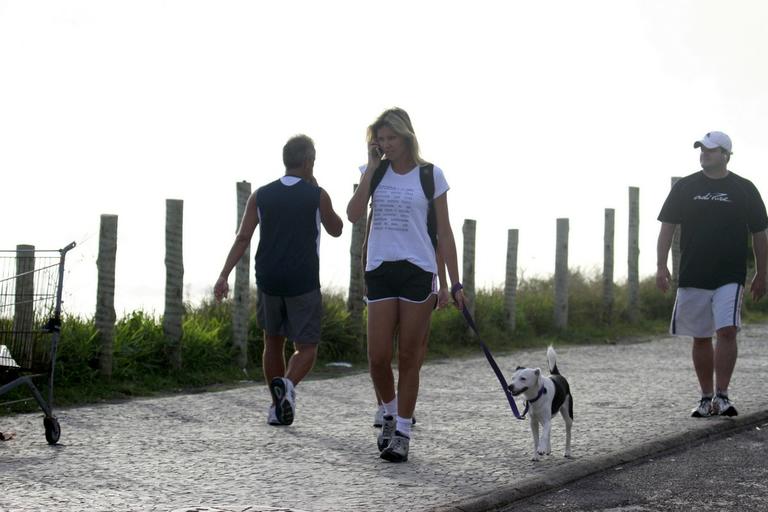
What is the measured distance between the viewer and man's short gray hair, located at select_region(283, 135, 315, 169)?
9.49 meters

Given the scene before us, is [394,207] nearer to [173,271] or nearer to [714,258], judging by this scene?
[714,258]

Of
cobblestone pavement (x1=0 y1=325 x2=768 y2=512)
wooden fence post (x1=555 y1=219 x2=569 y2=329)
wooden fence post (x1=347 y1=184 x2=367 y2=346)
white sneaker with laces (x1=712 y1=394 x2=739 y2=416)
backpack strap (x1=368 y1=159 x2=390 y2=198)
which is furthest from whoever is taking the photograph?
wooden fence post (x1=555 y1=219 x2=569 y2=329)

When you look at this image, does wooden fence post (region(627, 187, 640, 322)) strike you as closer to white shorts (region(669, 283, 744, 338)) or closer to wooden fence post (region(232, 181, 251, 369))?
wooden fence post (region(232, 181, 251, 369))

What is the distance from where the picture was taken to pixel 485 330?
19266 mm

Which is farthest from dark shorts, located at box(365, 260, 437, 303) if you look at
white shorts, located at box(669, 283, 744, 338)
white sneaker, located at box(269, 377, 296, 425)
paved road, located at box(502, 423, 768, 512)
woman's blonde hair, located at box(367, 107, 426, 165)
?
white shorts, located at box(669, 283, 744, 338)

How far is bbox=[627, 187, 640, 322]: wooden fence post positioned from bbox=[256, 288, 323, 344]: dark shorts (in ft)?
46.7

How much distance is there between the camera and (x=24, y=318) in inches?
368

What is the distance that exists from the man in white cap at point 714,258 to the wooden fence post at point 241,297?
231 inches

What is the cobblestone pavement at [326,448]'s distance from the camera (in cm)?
674

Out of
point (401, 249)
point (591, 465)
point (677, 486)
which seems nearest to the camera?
point (677, 486)

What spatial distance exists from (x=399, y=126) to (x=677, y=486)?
267 centimetres

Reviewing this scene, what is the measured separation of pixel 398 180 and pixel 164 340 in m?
6.71

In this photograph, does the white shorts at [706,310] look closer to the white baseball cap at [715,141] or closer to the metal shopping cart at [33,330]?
the white baseball cap at [715,141]

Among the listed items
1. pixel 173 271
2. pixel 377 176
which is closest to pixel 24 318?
pixel 377 176
